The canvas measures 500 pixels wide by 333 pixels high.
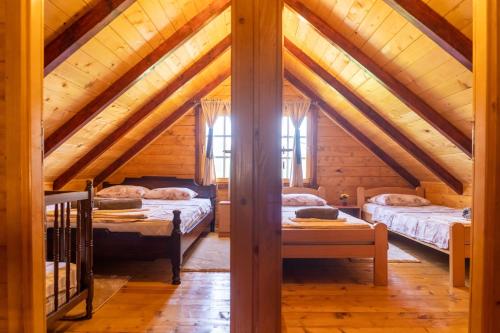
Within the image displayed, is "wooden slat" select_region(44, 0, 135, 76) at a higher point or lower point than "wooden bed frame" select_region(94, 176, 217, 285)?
higher

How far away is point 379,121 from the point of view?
425 cm

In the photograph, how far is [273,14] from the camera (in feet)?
3.71

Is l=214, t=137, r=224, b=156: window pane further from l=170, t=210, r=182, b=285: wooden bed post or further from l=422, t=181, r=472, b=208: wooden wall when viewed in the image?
l=422, t=181, r=472, b=208: wooden wall

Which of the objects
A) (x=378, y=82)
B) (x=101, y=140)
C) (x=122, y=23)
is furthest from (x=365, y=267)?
(x=101, y=140)

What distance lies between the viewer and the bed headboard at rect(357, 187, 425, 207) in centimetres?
538

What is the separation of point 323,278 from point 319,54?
97.9 inches

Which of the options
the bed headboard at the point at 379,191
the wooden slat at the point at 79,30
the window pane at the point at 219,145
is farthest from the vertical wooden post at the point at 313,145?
the wooden slat at the point at 79,30

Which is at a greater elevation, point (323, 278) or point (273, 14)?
point (273, 14)

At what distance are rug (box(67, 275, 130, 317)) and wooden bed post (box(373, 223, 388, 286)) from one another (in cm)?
223

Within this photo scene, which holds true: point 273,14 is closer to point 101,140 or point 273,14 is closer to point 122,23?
point 122,23

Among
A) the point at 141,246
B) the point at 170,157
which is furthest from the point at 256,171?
the point at 170,157

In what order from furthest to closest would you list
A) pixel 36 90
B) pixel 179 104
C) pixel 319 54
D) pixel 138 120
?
pixel 179 104 < pixel 138 120 < pixel 319 54 < pixel 36 90

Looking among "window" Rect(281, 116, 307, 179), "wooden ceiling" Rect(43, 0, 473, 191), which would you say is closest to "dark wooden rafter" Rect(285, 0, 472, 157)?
"wooden ceiling" Rect(43, 0, 473, 191)

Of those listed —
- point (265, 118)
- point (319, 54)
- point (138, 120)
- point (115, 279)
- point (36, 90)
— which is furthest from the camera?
point (138, 120)
